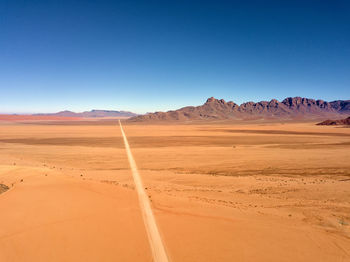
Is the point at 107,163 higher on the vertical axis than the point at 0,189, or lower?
lower

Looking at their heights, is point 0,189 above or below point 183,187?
above

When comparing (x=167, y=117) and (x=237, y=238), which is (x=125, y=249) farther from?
(x=167, y=117)

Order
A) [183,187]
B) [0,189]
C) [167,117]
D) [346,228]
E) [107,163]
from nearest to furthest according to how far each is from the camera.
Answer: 1. [346,228]
2. [0,189]
3. [183,187]
4. [107,163]
5. [167,117]

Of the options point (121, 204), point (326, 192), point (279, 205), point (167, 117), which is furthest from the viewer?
point (167, 117)

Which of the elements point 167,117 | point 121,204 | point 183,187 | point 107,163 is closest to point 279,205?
point 183,187

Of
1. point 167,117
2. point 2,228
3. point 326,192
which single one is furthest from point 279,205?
point 167,117

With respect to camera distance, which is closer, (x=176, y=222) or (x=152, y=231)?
(x=152, y=231)

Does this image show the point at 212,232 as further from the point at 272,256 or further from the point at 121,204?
the point at 121,204

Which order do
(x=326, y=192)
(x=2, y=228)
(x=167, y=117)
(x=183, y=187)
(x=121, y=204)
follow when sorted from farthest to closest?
1. (x=167, y=117)
2. (x=183, y=187)
3. (x=326, y=192)
4. (x=121, y=204)
5. (x=2, y=228)

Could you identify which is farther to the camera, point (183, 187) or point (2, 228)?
point (183, 187)
